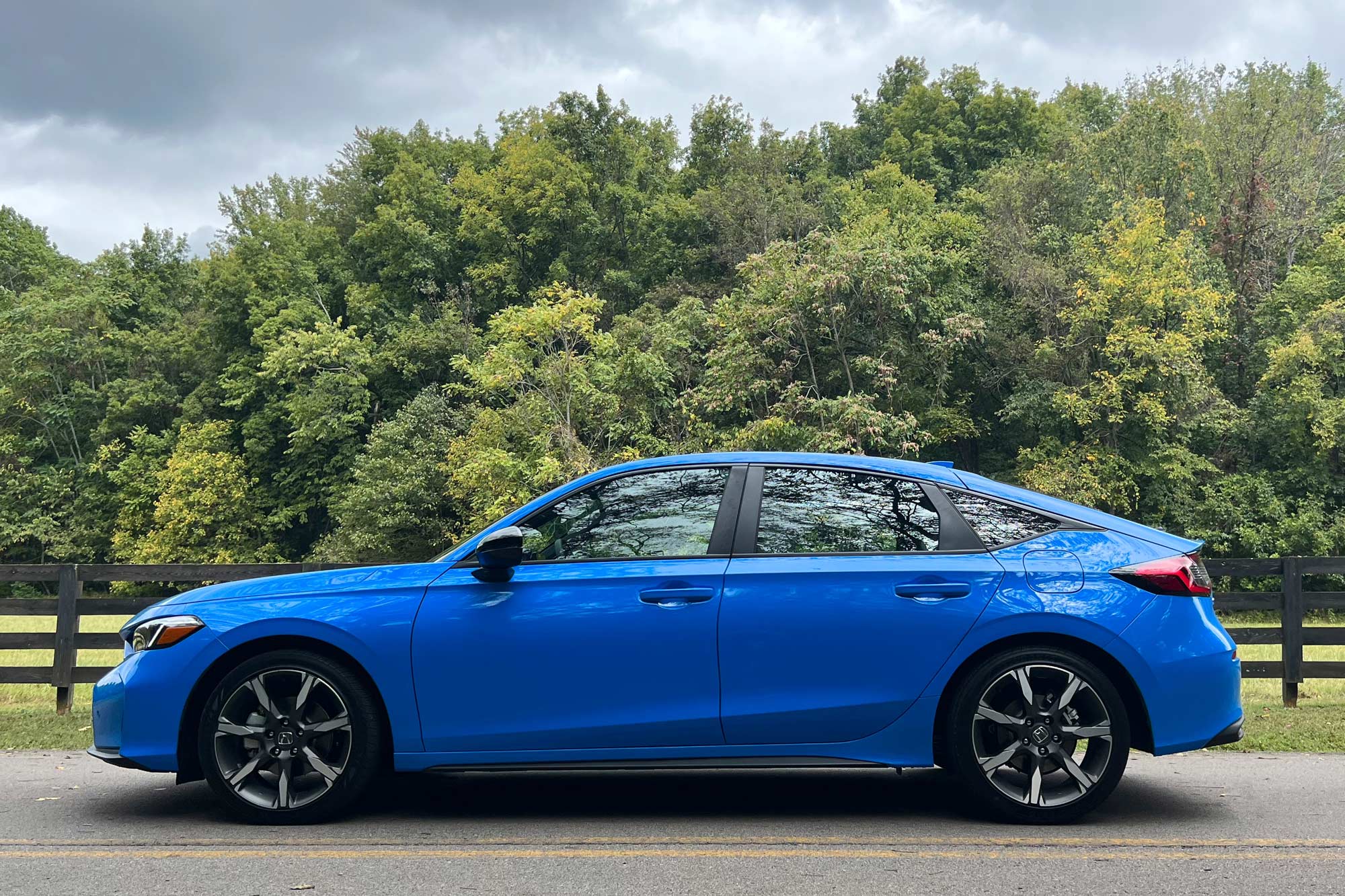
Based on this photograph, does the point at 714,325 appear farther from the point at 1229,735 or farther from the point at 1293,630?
the point at 1229,735

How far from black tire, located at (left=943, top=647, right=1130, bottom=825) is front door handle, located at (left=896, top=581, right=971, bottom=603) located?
337mm

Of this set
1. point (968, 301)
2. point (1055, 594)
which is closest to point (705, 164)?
point (968, 301)

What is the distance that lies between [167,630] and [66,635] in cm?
525

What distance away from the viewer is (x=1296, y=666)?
925 cm

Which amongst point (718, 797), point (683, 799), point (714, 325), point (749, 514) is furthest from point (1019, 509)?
point (714, 325)

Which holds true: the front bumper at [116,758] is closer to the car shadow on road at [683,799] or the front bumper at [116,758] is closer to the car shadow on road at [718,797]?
the car shadow on road at [683,799]

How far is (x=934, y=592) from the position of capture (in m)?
4.98

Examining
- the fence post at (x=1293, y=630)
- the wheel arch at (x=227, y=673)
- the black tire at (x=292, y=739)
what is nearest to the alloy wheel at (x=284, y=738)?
the black tire at (x=292, y=739)

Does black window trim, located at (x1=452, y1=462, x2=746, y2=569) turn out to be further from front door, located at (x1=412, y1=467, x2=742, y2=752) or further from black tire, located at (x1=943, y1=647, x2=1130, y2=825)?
black tire, located at (x1=943, y1=647, x2=1130, y2=825)

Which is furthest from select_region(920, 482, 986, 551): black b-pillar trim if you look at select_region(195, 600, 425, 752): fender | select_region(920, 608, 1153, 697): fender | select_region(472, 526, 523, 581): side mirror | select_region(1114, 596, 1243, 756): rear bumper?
select_region(195, 600, 425, 752): fender

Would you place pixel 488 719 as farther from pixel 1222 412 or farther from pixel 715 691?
pixel 1222 412

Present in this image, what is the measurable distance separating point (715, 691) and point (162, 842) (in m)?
2.49

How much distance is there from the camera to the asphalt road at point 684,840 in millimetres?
4180

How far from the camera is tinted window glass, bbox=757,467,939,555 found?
16.9 ft
